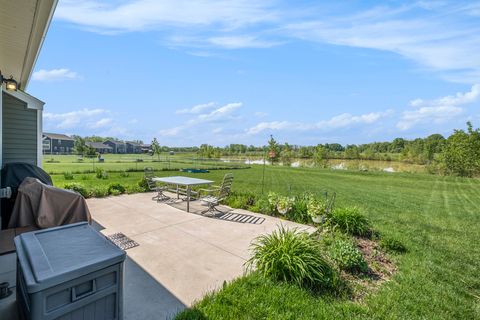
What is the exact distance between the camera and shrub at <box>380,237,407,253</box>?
14.1 ft

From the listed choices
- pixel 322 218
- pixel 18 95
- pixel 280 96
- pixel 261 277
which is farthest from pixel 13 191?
pixel 280 96

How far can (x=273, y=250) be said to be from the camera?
3.20m

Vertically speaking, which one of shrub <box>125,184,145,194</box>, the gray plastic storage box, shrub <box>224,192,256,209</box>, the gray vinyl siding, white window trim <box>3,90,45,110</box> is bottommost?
shrub <box>224,192,256,209</box>

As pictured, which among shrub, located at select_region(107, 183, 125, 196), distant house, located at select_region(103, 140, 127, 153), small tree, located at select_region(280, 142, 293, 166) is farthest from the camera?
distant house, located at select_region(103, 140, 127, 153)

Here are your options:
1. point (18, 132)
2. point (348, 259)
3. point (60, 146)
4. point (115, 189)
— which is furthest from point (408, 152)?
point (60, 146)

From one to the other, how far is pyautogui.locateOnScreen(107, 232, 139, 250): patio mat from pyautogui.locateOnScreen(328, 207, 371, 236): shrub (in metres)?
3.92

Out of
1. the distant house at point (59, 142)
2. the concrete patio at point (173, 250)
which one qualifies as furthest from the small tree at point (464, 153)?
the distant house at point (59, 142)

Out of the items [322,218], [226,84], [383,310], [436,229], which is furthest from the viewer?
[226,84]

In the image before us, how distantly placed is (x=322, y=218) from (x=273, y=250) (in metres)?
2.39

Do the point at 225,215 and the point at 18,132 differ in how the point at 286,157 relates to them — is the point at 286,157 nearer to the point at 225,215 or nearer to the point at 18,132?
the point at 225,215

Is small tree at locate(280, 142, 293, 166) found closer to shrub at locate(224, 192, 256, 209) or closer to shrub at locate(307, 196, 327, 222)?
shrub at locate(224, 192, 256, 209)

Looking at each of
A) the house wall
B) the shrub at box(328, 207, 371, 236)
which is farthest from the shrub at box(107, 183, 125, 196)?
the house wall

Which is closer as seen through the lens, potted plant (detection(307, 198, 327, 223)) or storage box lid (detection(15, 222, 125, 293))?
storage box lid (detection(15, 222, 125, 293))

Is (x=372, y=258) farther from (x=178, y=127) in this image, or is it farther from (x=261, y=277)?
(x=178, y=127)
